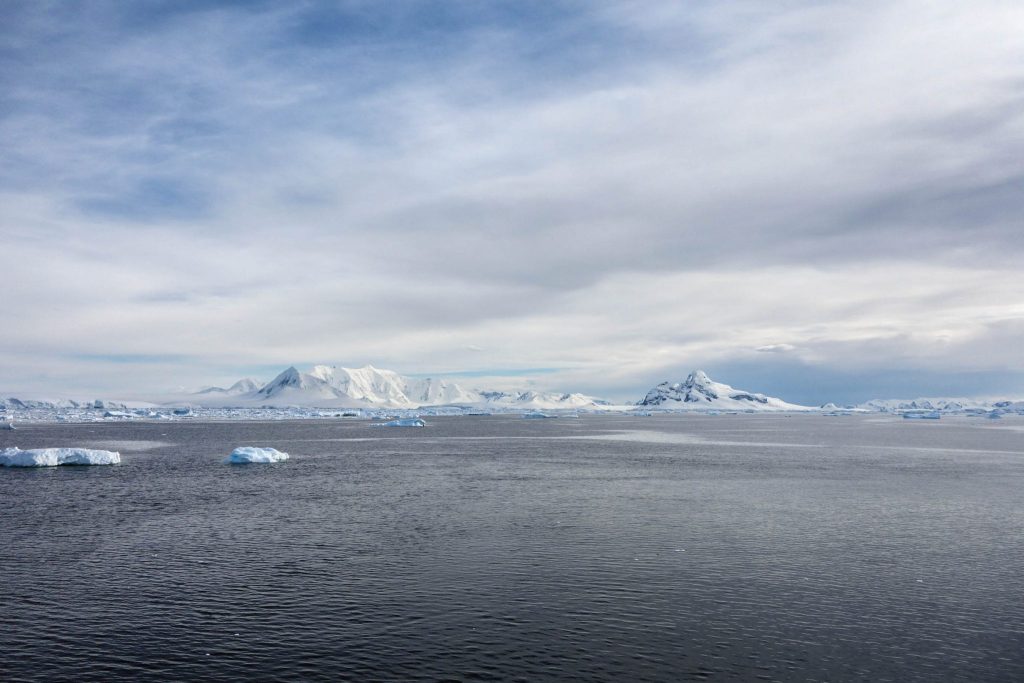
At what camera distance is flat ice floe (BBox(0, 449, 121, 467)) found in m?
76.4

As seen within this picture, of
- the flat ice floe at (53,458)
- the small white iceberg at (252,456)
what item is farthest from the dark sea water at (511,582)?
the small white iceberg at (252,456)

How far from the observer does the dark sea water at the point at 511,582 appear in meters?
22.4

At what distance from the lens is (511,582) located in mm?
30828

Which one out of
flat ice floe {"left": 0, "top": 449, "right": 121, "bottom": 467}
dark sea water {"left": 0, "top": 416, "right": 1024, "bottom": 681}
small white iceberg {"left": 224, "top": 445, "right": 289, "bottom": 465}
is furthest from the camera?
small white iceberg {"left": 224, "top": 445, "right": 289, "bottom": 465}

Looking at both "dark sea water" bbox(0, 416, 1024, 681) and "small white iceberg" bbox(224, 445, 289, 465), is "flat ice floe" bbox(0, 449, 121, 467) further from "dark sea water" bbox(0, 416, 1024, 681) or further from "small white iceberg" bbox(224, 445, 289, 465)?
"dark sea water" bbox(0, 416, 1024, 681)

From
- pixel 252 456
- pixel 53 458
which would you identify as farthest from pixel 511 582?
pixel 53 458

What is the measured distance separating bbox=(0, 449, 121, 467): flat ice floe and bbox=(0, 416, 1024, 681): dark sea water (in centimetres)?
1631

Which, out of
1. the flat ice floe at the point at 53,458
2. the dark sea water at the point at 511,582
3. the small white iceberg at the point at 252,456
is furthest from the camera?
the small white iceberg at the point at 252,456

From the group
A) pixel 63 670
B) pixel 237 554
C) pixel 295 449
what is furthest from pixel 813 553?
pixel 295 449

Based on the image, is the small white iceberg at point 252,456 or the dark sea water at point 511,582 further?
the small white iceberg at point 252,456

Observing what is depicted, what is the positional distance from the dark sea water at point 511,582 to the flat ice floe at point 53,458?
1631 cm

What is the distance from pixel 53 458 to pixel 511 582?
223 feet

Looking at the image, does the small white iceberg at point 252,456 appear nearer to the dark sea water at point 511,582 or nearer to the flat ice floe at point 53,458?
the flat ice floe at point 53,458

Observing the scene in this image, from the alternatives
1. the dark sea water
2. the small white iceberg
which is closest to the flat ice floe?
the small white iceberg
